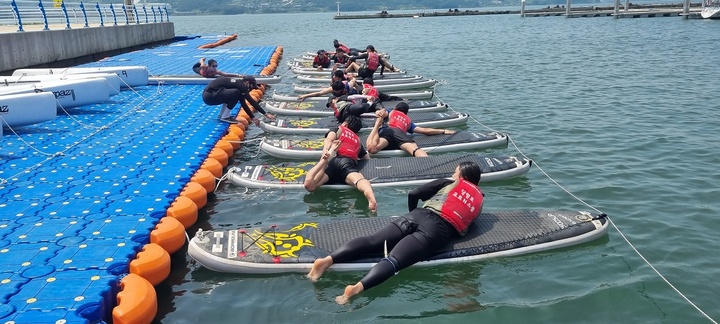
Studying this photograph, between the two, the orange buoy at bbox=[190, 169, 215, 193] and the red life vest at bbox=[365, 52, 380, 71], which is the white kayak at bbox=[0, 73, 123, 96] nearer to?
the orange buoy at bbox=[190, 169, 215, 193]

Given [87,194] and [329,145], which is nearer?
[87,194]

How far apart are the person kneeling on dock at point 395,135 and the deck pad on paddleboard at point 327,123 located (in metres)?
1.61

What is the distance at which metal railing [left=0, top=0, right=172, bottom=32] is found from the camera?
20.6 m

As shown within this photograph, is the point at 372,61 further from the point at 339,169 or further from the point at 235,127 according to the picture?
the point at 339,169

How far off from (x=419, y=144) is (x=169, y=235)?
610 cm

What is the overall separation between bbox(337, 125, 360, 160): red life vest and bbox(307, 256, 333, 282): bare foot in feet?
10.6

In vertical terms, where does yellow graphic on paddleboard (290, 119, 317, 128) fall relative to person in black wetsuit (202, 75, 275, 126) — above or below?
below

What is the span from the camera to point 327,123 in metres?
13.5

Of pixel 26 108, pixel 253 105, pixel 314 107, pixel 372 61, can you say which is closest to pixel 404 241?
pixel 253 105

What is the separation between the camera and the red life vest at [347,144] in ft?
30.5

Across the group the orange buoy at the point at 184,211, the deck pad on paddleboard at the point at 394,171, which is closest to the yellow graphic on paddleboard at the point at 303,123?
the deck pad on paddleboard at the point at 394,171

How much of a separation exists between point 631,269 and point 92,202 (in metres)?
7.50

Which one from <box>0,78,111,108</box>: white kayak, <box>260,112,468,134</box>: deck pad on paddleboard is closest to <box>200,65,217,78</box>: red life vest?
<box>0,78,111,108</box>: white kayak

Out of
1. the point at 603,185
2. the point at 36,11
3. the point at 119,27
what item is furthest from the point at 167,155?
the point at 119,27
